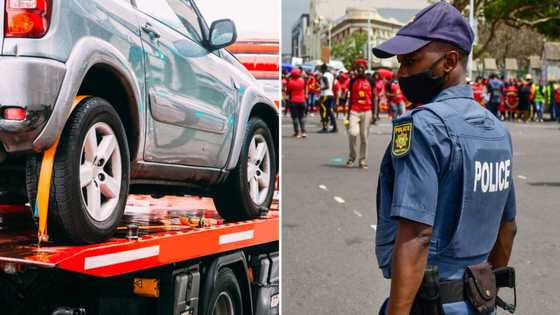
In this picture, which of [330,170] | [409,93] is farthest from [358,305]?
[330,170]

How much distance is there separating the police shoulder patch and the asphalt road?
4.71 m

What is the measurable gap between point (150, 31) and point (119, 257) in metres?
0.76

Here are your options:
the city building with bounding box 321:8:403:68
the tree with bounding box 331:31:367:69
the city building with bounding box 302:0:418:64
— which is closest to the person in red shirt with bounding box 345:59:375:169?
the tree with bounding box 331:31:367:69

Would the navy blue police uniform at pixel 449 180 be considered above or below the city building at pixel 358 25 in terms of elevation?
below

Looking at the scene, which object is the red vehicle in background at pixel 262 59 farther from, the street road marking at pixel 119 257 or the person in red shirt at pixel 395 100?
the person in red shirt at pixel 395 100

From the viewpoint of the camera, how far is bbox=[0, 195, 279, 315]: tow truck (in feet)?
9.93

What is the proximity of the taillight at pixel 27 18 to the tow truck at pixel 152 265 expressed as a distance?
0.51 metres

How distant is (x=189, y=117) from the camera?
3.58m

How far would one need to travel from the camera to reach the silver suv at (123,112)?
294cm

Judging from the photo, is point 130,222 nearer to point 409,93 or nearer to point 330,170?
point 409,93

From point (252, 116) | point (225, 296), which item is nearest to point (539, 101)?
point (225, 296)

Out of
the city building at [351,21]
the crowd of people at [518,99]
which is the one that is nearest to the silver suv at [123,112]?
the crowd of people at [518,99]

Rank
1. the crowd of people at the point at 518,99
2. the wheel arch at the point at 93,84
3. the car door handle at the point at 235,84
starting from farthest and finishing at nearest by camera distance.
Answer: the crowd of people at the point at 518,99, the car door handle at the point at 235,84, the wheel arch at the point at 93,84

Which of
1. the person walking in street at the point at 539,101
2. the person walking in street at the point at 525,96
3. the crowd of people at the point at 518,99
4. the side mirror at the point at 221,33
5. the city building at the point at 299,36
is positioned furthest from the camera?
the person walking in street at the point at 539,101
